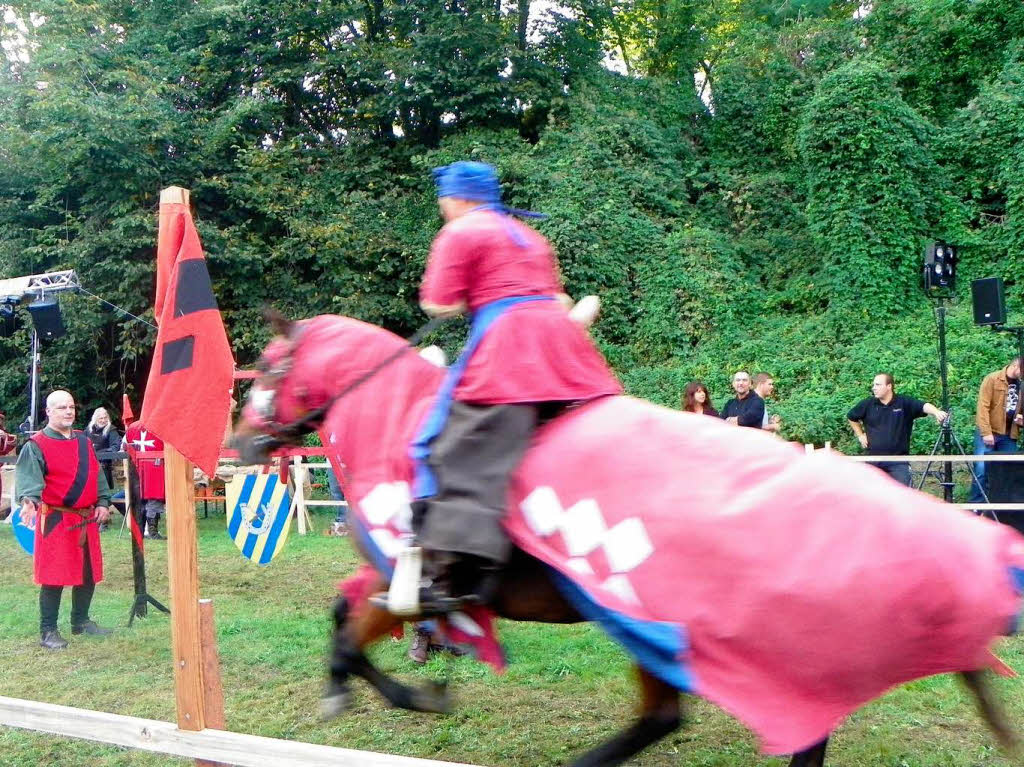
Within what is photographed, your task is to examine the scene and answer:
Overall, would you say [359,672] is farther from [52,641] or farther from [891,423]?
[891,423]

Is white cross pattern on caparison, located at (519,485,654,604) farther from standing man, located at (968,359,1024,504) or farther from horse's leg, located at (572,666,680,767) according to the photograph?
standing man, located at (968,359,1024,504)

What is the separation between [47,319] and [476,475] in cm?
1255

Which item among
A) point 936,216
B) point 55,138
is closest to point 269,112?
point 55,138

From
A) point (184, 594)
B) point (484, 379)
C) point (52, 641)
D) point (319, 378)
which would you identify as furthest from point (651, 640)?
point (52, 641)

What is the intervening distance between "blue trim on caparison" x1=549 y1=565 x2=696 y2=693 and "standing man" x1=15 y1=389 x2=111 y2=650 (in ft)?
16.8

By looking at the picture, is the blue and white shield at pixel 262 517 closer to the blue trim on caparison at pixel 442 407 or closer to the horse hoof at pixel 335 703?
the horse hoof at pixel 335 703

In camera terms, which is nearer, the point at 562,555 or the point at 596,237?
the point at 562,555

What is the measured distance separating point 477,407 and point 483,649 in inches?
37.7

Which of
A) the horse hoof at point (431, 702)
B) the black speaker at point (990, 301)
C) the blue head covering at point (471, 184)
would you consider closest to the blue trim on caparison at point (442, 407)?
the blue head covering at point (471, 184)

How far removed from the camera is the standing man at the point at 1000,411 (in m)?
9.59

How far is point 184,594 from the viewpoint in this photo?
13.5 ft

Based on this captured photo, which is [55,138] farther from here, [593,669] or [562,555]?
[562,555]

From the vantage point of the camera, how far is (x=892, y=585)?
2520 millimetres

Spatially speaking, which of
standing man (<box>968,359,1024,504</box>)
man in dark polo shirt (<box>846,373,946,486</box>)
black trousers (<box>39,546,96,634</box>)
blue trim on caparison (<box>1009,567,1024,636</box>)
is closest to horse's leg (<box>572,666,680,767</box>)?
blue trim on caparison (<box>1009,567,1024,636</box>)
